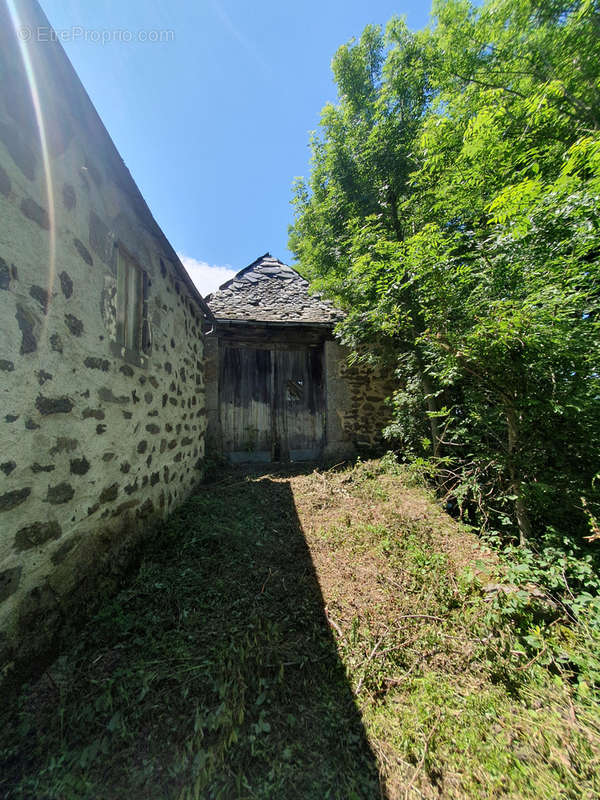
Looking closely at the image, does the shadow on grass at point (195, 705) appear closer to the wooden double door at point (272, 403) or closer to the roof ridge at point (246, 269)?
the wooden double door at point (272, 403)

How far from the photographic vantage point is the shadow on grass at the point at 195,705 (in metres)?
1.21

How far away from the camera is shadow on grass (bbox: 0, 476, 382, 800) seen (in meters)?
1.21

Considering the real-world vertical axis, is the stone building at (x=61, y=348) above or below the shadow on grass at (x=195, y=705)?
above

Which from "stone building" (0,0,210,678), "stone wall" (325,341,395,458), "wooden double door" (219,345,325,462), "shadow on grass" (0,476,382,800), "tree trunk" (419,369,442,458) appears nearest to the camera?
"shadow on grass" (0,476,382,800)

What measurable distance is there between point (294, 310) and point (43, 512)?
221 inches

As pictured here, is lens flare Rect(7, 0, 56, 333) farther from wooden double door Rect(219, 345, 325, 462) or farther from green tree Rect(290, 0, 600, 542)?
wooden double door Rect(219, 345, 325, 462)

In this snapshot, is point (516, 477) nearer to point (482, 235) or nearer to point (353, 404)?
point (482, 235)

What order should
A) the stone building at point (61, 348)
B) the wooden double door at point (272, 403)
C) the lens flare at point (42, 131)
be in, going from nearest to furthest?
the stone building at point (61, 348) → the lens flare at point (42, 131) → the wooden double door at point (272, 403)

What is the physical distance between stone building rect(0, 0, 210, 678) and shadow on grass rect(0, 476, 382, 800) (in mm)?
345

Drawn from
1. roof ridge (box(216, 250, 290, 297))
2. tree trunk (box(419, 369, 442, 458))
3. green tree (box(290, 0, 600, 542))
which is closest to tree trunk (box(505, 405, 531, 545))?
green tree (box(290, 0, 600, 542))

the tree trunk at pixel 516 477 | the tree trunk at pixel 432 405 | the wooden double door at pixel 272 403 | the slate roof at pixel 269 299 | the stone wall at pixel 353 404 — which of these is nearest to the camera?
the tree trunk at pixel 516 477

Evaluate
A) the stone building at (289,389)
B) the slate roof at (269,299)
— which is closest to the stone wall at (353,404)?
the stone building at (289,389)

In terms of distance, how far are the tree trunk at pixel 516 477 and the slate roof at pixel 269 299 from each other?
403 cm

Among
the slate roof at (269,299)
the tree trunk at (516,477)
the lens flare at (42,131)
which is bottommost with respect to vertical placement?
the tree trunk at (516,477)
